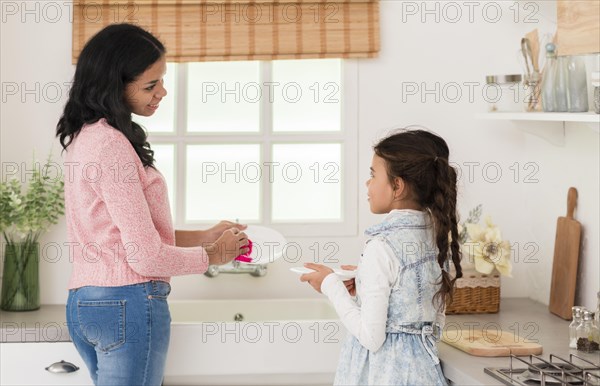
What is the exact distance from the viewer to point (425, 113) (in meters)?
2.95

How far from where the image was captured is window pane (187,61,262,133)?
2959 mm

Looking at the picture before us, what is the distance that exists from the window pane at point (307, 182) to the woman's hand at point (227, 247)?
72 cm

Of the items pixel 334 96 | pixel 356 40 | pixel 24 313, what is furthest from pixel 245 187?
pixel 24 313

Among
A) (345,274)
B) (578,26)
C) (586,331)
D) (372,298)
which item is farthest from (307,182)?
(578,26)

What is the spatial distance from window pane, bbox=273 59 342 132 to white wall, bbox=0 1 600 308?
0.11 metres

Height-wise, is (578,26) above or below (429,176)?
above

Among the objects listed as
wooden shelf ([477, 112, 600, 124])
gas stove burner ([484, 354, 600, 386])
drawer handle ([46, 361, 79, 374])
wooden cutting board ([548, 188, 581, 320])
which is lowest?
drawer handle ([46, 361, 79, 374])

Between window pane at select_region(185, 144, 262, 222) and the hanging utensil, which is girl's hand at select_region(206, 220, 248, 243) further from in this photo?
the hanging utensil

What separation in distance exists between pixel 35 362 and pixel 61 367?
0.25ft

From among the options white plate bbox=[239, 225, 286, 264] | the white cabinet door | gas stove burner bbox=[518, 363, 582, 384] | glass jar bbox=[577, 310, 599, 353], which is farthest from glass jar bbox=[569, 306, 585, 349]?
the white cabinet door

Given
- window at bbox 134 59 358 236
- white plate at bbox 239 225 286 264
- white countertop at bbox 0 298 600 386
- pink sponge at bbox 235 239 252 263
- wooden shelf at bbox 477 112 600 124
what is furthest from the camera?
window at bbox 134 59 358 236

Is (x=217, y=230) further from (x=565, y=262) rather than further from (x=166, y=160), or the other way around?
(x=565, y=262)

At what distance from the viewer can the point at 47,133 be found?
112 inches

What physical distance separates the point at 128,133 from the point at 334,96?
3.86ft
